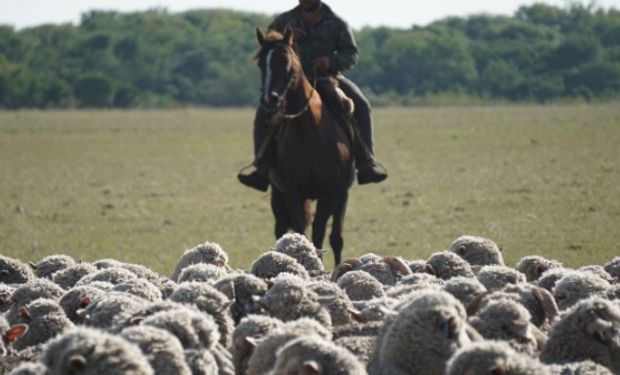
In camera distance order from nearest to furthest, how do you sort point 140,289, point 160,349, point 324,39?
1. point 160,349
2. point 140,289
3. point 324,39

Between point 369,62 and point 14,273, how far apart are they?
2552 inches

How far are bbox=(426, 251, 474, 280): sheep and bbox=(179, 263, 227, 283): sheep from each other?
1535mm

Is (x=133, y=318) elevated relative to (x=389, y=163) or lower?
elevated

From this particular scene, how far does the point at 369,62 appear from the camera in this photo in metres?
74.1

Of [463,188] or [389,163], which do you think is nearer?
[463,188]

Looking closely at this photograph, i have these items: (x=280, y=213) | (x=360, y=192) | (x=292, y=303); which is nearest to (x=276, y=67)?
(x=280, y=213)

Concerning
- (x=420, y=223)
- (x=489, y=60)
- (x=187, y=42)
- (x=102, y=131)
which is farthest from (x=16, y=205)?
(x=187, y=42)

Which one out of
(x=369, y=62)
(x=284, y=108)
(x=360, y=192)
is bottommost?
(x=369, y=62)

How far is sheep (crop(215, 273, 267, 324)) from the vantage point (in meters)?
7.47

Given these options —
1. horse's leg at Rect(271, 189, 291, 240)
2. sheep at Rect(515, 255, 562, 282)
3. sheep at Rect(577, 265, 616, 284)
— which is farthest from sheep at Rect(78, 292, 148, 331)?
horse's leg at Rect(271, 189, 291, 240)

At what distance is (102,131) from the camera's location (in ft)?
154

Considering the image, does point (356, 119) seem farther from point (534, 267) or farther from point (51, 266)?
point (51, 266)

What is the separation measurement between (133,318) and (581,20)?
72908mm

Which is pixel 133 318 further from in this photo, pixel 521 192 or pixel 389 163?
pixel 389 163
